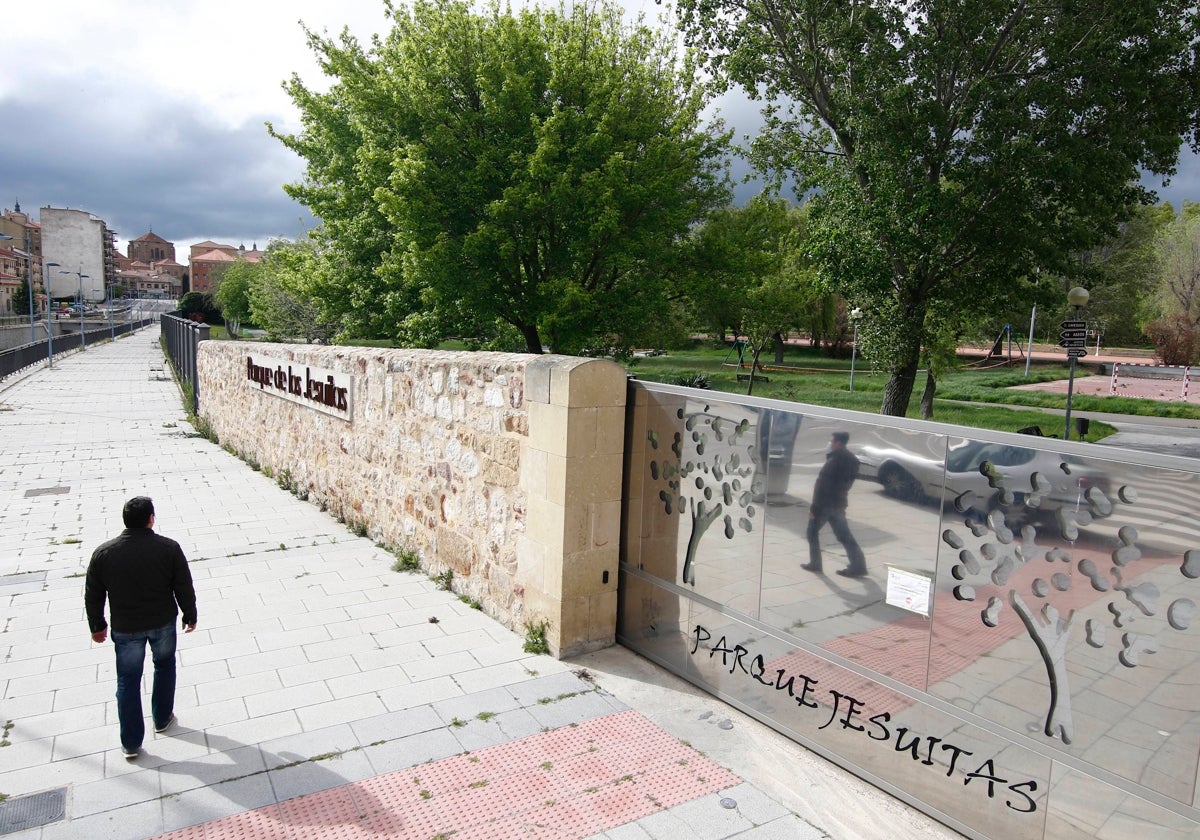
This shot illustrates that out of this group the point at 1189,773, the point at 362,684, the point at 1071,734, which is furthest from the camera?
the point at 362,684

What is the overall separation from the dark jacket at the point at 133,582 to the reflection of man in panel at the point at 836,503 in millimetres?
3429

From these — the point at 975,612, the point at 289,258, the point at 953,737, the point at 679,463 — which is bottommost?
the point at 953,737

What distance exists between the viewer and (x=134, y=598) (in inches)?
155

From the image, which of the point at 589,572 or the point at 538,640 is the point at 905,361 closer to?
the point at 589,572

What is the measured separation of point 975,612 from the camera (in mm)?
3266

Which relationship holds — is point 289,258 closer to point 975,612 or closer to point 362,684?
point 362,684

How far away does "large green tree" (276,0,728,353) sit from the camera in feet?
57.4

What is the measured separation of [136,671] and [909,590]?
3945 mm

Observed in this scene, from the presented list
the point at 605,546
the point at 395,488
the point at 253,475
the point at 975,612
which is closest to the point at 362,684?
the point at 605,546

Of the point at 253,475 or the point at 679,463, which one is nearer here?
the point at 679,463

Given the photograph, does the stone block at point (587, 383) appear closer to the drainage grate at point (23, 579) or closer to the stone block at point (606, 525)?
the stone block at point (606, 525)

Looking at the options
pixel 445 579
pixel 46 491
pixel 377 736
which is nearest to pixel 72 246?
pixel 46 491

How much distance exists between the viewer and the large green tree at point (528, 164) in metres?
17.5

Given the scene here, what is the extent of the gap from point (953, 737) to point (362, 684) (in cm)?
346
